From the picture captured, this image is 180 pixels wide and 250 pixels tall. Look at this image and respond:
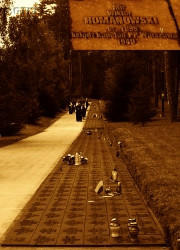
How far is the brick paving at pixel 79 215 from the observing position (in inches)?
363

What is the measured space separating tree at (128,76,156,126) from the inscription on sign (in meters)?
26.0

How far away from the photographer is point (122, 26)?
12.7 meters

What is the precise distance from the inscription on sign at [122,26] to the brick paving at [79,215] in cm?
320

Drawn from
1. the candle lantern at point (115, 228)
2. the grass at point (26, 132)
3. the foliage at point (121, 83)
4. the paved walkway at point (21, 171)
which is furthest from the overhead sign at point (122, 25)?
the foliage at point (121, 83)

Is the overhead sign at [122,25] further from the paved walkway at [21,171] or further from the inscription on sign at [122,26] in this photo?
the paved walkway at [21,171]

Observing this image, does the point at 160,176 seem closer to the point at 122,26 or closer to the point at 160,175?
the point at 160,175

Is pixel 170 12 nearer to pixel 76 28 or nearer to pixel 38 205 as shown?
pixel 76 28

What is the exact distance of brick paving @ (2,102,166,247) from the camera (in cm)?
922

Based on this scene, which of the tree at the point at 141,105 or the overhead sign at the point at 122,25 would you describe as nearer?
the overhead sign at the point at 122,25

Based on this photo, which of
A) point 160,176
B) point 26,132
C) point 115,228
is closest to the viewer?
point 115,228

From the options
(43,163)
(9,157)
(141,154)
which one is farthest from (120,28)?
(9,157)

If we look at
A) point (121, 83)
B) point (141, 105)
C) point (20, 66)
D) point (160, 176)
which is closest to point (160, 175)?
point (160, 176)

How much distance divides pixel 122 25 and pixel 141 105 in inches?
1080

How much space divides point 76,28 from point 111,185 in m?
3.87
